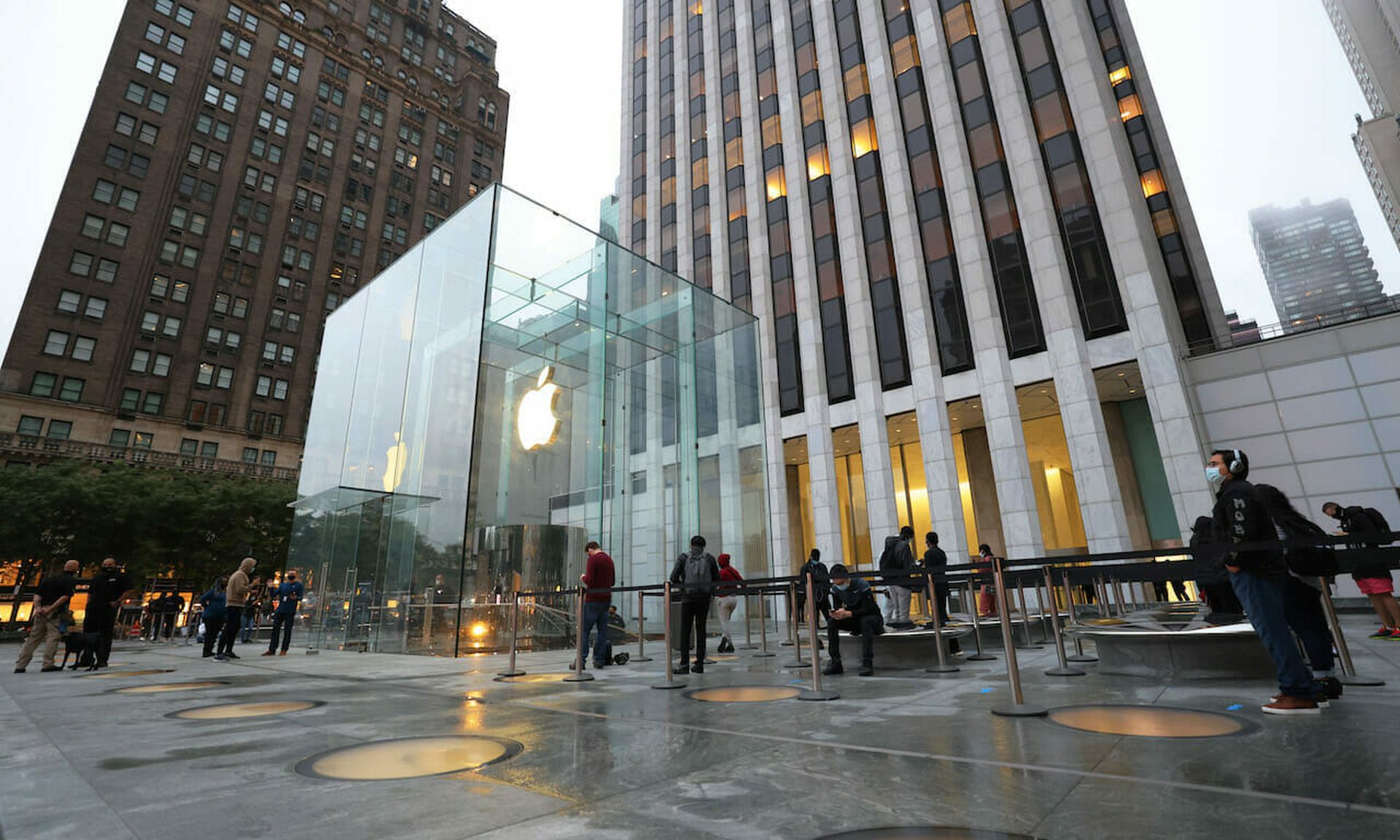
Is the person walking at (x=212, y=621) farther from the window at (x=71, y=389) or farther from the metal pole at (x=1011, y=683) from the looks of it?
the window at (x=71, y=389)

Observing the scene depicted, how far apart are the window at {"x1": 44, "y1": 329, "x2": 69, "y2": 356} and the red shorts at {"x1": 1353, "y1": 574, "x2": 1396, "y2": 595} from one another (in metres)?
66.4

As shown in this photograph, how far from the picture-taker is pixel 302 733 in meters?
4.76

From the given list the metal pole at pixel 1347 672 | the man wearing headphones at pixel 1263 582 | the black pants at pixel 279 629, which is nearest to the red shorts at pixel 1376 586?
the metal pole at pixel 1347 672

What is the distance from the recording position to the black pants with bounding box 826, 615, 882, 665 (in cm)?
775

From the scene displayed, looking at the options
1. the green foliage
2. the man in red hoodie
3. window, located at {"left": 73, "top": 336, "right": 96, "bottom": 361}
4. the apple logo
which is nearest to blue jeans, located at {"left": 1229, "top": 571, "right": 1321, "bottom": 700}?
the man in red hoodie

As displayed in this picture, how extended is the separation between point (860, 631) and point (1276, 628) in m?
4.42

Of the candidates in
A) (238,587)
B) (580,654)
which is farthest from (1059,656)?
(238,587)

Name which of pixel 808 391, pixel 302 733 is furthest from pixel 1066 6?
pixel 302 733

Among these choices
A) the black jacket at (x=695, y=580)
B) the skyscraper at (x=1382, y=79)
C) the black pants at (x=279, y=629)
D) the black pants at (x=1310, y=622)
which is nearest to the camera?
the black pants at (x=1310, y=622)

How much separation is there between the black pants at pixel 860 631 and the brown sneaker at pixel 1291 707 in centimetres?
392

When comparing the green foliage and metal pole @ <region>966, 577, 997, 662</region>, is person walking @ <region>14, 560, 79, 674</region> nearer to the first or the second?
metal pole @ <region>966, 577, 997, 662</region>

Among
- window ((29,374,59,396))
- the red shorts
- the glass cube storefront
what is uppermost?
window ((29,374,59,396))

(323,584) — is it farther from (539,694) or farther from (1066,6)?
(1066,6)

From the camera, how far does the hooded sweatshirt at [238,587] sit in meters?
12.4
